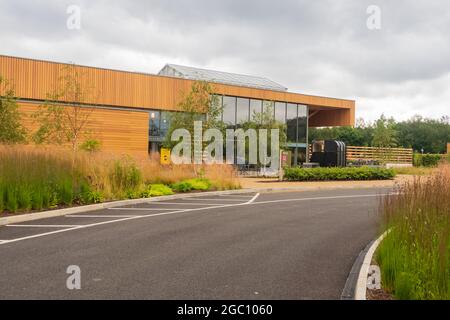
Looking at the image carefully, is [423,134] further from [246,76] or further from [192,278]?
[192,278]

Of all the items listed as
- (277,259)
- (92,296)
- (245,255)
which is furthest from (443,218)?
(92,296)

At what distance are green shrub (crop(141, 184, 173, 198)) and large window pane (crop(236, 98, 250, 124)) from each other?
63.3ft

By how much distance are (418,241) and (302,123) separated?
111 feet

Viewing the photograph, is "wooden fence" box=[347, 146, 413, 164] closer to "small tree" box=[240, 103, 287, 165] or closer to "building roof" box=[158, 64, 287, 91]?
"building roof" box=[158, 64, 287, 91]

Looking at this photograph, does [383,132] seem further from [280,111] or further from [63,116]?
[63,116]

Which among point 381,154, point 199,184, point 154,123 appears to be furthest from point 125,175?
point 381,154

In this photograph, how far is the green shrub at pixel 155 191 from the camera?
597 inches

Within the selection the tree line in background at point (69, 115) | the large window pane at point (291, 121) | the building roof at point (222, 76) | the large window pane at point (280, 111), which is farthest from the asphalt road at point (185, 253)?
the large window pane at point (291, 121)

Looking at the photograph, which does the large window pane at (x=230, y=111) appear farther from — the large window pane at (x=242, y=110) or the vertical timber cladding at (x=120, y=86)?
the vertical timber cladding at (x=120, y=86)

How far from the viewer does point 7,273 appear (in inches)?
234

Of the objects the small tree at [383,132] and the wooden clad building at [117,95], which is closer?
the wooden clad building at [117,95]

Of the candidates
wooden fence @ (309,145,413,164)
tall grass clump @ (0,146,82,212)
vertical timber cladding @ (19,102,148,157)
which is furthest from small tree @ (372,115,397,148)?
tall grass clump @ (0,146,82,212)

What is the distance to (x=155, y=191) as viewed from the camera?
1566cm

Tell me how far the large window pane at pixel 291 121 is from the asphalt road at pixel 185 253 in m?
25.5
